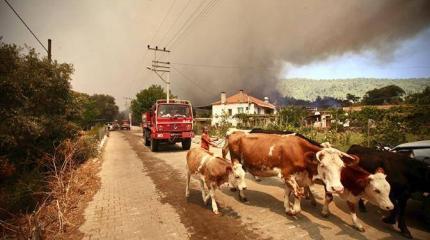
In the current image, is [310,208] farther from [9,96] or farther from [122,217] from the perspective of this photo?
[9,96]

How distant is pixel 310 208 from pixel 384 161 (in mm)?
1914

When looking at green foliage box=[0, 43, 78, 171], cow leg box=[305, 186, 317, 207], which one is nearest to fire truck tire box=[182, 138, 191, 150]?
green foliage box=[0, 43, 78, 171]

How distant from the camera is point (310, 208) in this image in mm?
6297

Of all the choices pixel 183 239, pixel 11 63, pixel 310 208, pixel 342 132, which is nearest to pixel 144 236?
pixel 183 239

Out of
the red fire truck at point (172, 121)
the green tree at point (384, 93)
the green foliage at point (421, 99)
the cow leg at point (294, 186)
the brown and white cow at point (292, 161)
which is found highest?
the green tree at point (384, 93)

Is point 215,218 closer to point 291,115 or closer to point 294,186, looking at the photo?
point 294,186

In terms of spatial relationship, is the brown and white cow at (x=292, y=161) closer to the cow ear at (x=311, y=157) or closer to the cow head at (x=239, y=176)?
the cow ear at (x=311, y=157)

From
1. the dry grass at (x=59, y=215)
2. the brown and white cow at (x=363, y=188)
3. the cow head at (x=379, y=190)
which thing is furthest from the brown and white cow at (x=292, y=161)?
the dry grass at (x=59, y=215)

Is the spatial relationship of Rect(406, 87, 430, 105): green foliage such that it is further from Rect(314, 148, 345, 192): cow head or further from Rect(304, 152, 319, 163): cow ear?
Rect(314, 148, 345, 192): cow head

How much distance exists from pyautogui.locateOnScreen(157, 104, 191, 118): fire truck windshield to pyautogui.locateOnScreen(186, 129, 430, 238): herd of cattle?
8.30 metres

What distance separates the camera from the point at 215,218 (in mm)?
5855

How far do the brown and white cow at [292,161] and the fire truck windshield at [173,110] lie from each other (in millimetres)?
8985

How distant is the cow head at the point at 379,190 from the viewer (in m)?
4.70

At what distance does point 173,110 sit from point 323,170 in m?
11.6
